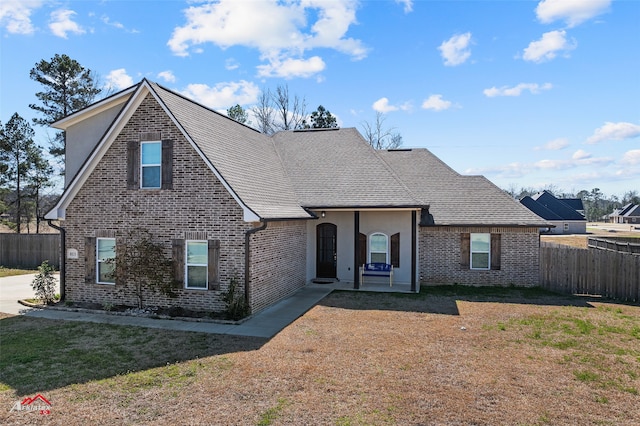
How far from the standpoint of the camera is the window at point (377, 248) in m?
17.1

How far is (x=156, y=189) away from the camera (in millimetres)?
12406

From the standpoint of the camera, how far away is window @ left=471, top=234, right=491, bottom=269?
16844 millimetres

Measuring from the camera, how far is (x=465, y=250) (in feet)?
55.6

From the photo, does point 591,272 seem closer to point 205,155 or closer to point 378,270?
point 378,270

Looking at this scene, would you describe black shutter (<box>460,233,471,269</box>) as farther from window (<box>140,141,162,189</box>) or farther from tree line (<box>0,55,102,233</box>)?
tree line (<box>0,55,102,233</box>)

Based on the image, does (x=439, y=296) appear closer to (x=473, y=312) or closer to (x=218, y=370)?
(x=473, y=312)

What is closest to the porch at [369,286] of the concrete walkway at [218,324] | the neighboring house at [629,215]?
the concrete walkway at [218,324]

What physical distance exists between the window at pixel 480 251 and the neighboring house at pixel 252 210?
0.14ft

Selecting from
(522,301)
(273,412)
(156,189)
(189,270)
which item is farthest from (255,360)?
(522,301)

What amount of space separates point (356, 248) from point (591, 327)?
7.69 meters

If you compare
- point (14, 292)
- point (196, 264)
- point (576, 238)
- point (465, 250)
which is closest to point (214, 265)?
point (196, 264)

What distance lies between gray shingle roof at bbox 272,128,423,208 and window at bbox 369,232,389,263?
2.22m

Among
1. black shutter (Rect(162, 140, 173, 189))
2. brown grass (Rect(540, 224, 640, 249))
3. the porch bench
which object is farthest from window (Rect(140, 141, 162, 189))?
brown grass (Rect(540, 224, 640, 249))

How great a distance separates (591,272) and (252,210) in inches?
507
